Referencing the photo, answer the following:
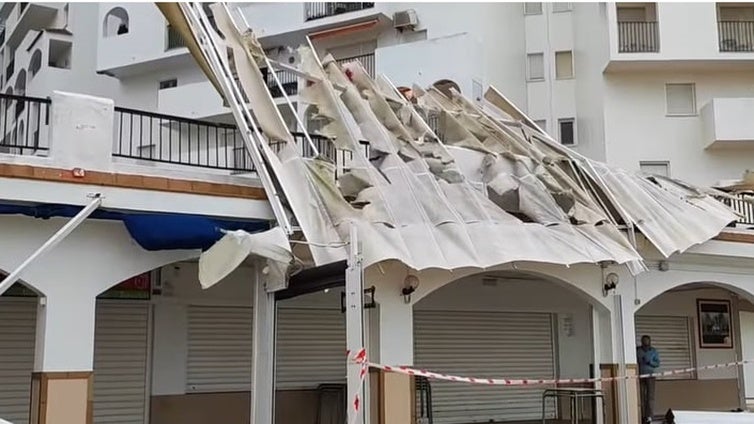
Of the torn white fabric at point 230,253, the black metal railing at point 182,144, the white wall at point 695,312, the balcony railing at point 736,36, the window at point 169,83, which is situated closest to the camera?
the torn white fabric at point 230,253

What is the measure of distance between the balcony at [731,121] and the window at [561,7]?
620 cm

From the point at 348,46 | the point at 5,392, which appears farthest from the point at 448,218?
the point at 348,46

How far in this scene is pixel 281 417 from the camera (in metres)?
15.5

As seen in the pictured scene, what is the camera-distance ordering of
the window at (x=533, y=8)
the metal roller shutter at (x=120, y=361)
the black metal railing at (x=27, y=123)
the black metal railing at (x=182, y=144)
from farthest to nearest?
1. the window at (x=533, y=8)
2. the metal roller shutter at (x=120, y=361)
3. the black metal railing at (x=182, y=144)
4. the black metal railing at (x=27, y=123)

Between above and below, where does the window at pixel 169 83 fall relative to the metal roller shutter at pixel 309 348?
above

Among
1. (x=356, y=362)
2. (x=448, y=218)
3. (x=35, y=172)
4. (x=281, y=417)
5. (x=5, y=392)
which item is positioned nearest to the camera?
(x=356, y=362)

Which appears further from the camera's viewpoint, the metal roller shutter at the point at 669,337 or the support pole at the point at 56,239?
the metal roller shutter at the point at 669,337

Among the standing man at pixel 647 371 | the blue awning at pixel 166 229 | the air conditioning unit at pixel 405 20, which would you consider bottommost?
the standing man at pixel 647 371

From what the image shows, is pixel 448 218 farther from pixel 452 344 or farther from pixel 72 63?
pixel 72 63

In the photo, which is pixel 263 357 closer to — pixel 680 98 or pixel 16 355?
pixel 16 355

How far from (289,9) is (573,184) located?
19959 mm

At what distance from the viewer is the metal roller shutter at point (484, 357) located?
691 inches

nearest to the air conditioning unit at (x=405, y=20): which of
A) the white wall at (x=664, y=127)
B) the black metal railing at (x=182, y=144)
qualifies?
the white wall at (x=664, y=127)

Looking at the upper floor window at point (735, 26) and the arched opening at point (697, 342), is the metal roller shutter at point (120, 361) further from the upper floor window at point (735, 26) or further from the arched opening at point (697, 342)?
the upper floor window at point (735, 26)
